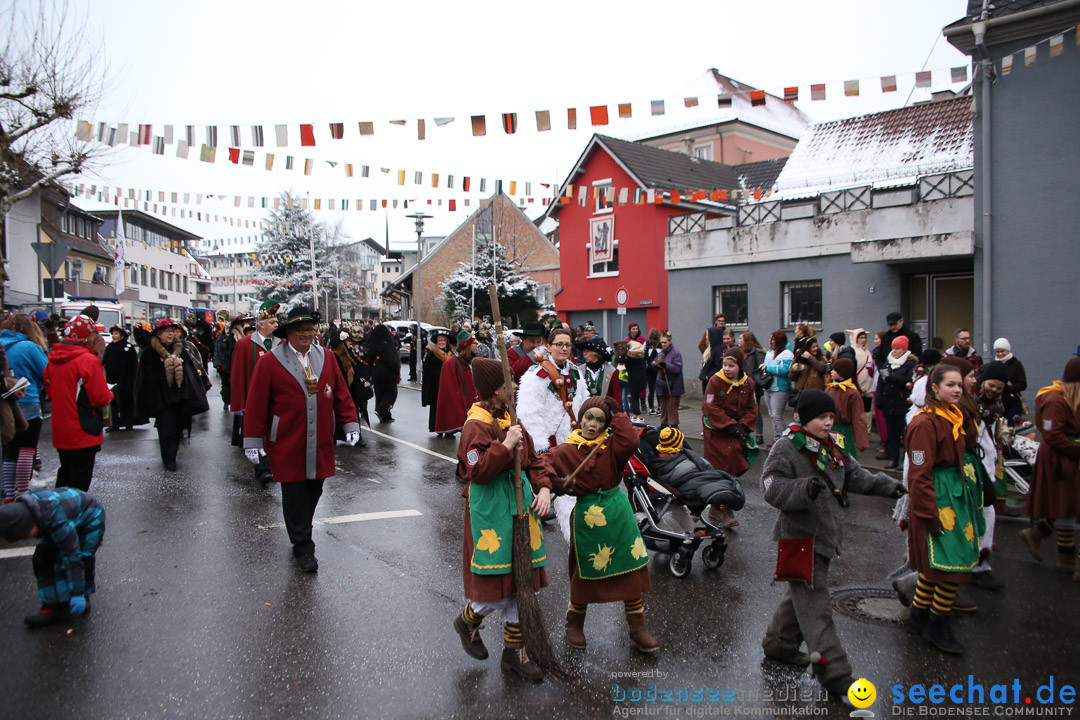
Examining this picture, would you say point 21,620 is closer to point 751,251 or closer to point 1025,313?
point 1025,313

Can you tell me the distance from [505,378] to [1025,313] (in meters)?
12.6

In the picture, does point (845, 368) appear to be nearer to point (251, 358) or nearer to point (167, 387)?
point (251, 358)

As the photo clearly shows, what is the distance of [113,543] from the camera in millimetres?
6438

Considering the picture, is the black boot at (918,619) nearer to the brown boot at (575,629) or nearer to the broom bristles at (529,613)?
the brown boot at (575,629)

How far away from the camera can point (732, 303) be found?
1991 cm

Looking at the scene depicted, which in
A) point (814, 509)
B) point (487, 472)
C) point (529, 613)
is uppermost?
point (487, 472)

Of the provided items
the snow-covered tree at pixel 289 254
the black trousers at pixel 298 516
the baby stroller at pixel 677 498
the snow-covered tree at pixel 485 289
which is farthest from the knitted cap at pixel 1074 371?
the snow-covered tree at pixel 289 254

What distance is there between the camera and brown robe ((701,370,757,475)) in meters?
7.19

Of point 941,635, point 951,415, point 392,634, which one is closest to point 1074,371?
point 951,415

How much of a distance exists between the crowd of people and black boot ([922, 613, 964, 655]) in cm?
1

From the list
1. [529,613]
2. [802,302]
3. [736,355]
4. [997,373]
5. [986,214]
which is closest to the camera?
[529,613]

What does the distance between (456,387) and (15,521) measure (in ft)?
22.1

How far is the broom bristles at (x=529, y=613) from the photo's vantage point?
386cm

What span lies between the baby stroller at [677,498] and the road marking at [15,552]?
483cm
